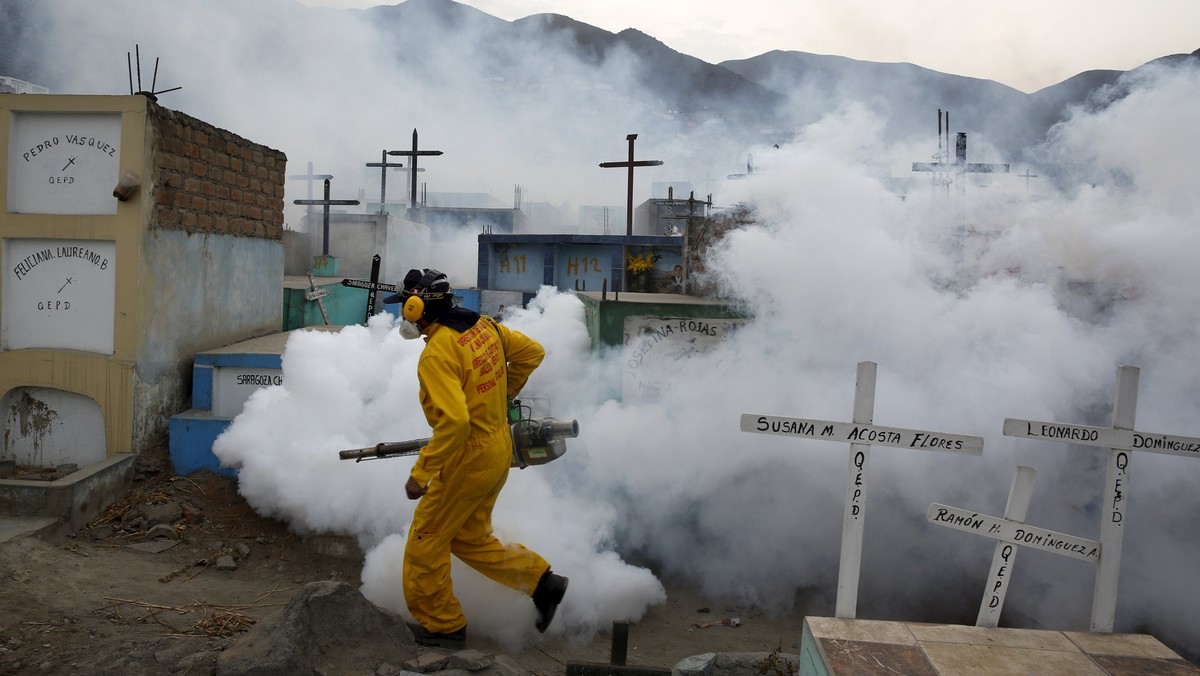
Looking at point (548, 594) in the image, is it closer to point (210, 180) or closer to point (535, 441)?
point (535, 441)

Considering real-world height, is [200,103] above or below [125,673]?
above

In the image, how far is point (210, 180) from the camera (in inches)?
310

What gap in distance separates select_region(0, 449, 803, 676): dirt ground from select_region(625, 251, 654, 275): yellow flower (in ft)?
41.9

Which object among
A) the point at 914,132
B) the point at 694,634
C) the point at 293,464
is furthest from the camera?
the point at 914,132

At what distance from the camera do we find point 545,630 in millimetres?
4758

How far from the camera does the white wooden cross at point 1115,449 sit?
12.1ft

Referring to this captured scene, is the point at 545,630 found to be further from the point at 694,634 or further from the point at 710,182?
the point at 710,182

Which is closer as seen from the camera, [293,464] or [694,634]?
[694,634]

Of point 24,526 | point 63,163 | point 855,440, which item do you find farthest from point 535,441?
point 63,163

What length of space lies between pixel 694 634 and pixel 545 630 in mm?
964

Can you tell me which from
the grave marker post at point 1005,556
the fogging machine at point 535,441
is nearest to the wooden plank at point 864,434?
the grave marker post at point 1005,556

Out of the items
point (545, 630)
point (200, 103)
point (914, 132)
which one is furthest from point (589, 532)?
point (914, 132)

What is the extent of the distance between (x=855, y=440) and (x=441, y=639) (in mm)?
2408

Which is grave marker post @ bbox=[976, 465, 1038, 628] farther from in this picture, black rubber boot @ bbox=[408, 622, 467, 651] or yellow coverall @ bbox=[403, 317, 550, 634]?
black rubber boot @ bbox=[408, 622, 467, 651]
